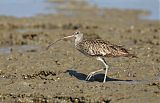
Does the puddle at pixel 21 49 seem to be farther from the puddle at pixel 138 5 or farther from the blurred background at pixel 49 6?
the puddle at pixel 138 5

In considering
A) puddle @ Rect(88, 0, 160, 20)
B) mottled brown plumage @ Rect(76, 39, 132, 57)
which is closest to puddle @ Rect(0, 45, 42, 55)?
mottled brown plumage @ Rect(76, 39, 132, 57)

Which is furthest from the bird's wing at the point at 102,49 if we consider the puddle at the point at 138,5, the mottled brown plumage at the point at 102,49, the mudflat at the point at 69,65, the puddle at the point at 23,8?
the puddle at the point at 138,5

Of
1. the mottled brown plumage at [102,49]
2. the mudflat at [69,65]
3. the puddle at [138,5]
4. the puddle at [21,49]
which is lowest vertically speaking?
the puddle at [21,49]

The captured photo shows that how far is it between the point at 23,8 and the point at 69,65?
13.9m

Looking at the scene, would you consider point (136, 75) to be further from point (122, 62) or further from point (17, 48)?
point (17, 48)

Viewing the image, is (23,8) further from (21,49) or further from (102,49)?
(102,49)

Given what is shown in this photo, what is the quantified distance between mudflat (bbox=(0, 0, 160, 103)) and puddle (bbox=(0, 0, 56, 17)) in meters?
2.70

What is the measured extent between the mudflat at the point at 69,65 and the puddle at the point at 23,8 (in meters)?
2.70

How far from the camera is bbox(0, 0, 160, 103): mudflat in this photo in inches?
379

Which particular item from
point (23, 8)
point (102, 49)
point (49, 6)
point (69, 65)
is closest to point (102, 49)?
point (102, 49)

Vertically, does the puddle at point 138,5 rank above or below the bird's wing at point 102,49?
below

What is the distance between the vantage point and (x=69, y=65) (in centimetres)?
1264

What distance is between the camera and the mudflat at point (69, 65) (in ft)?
31.6

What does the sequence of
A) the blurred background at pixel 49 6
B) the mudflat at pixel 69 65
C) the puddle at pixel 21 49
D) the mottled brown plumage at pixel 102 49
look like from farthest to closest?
the blurred background at pixel 49 6 → the puddle at pixel 21 49 → the mottled brown plumage at pixel 102 49 → the mudflat at pixel 69 65
